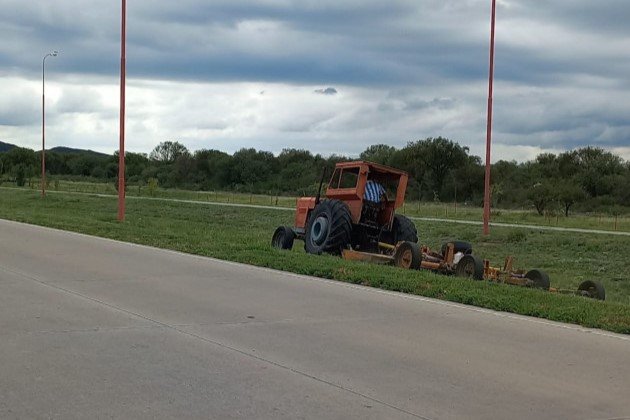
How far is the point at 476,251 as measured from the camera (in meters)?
30.3

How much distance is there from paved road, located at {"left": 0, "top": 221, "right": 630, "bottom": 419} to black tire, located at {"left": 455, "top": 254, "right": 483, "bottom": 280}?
247 cm

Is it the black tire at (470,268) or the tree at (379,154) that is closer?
the black tire at (470,268)

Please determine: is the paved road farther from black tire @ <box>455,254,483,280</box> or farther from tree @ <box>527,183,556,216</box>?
tree @ <box>527,183,556,216</box>

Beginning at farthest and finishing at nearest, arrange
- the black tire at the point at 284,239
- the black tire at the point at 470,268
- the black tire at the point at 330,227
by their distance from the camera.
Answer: the black tire at the point at 284,239 < the black tire at the point at 330,227 < the black tire at the point at 470,268

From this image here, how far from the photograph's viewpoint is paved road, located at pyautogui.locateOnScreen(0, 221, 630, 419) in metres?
6.55

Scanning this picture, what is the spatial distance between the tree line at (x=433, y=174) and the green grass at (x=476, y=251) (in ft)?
49.2

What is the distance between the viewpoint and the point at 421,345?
888 centimetres

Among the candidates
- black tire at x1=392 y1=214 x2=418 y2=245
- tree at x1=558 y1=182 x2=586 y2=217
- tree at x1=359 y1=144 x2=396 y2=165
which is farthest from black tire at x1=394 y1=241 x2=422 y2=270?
tree at x1=359 y1=144 x2=396 y2=165

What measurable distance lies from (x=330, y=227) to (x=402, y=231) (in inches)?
62.5

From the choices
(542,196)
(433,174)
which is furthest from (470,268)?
(433,174)

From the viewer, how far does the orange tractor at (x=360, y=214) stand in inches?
682

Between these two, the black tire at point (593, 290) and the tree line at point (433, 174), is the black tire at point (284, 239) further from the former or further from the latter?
the tree line at point (433, 174)

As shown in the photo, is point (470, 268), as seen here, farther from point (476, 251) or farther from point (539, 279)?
point (476, 251)

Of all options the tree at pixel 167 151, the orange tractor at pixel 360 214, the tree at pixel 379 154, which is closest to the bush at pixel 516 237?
the orange tractor at pixel 360 214
